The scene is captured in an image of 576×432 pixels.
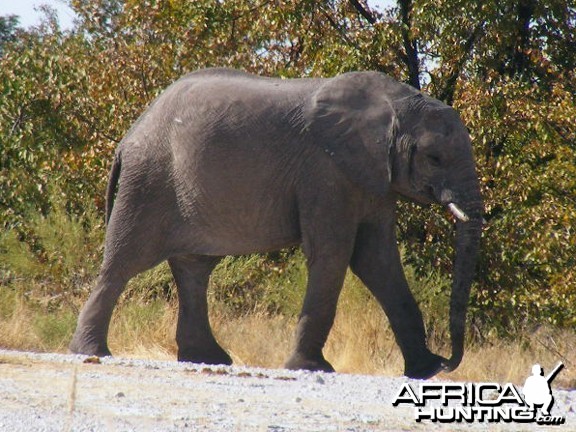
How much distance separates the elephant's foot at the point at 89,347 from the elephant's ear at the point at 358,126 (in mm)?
2420

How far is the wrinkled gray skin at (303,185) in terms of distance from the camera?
1043cm

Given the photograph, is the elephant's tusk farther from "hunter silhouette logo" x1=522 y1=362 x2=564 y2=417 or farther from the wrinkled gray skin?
"hunter silhouette logo" x1=522 y1=362 x2=564 y2=417

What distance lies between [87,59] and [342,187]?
240 inches

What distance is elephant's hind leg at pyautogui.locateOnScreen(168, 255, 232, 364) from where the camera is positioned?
1155 centimetres

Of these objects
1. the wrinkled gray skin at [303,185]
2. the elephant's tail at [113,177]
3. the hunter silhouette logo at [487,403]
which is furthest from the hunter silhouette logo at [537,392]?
the elephant's tail at [113,177]

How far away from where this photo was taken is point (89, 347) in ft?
36.0

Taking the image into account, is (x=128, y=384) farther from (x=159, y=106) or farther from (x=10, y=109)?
(x=10, y=109)

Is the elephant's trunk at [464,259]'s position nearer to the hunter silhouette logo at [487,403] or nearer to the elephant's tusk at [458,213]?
the elephant's tusk at [458,213]

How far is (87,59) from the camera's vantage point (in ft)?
51.4

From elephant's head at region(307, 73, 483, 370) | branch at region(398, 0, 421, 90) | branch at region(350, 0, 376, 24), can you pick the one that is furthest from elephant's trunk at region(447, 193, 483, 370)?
branch at region(350, 0, 376, 24)

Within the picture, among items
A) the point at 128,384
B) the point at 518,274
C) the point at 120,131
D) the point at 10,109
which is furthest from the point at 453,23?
the point at 128,384

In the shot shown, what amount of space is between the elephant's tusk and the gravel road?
1.43m

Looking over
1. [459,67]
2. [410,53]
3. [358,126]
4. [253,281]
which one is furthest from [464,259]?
[410,53]

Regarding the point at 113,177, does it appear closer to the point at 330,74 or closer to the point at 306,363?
the point at 306,363
